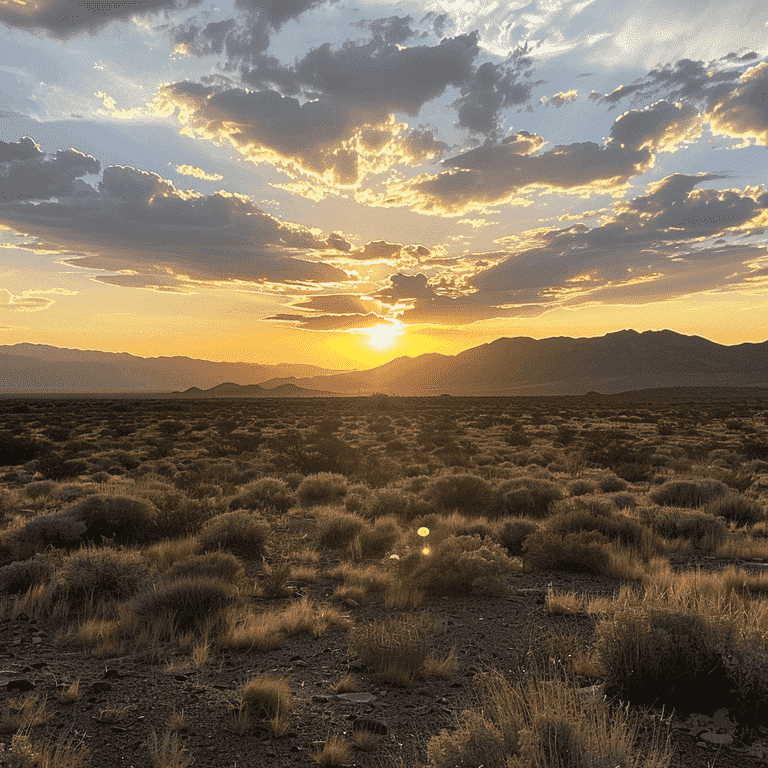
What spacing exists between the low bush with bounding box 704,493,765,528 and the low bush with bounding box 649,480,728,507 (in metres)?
0.60

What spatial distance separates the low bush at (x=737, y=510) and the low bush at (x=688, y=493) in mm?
598

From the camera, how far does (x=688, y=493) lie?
529 inches

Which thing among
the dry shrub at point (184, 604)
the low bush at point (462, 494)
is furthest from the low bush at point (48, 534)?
the low bush at point (462, 494)

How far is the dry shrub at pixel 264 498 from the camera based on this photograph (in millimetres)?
13672

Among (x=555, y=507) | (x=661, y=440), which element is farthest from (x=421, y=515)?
(x=661, y=440)

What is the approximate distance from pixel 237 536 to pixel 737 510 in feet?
36.0

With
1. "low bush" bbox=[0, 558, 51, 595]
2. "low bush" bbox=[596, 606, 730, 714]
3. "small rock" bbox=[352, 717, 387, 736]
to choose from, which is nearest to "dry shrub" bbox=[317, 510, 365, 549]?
"low bush" bbox=[0, 558, 51, 595]

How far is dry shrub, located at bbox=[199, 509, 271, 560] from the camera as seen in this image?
31.6ft

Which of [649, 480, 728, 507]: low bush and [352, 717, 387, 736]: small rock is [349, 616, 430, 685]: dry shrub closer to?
[352, 717, 387, 736]: small rock

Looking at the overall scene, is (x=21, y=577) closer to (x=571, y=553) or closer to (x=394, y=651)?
(x=394, y=651)

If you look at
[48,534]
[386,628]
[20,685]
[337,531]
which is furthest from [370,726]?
[48,534]

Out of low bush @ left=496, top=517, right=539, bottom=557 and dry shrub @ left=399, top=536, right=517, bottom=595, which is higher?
dry shrub @ left=399, top=536, right=517, bottom=595

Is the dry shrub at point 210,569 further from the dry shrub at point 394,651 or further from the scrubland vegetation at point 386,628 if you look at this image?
the dry shrub at point 394,651

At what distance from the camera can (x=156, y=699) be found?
4.69 m
